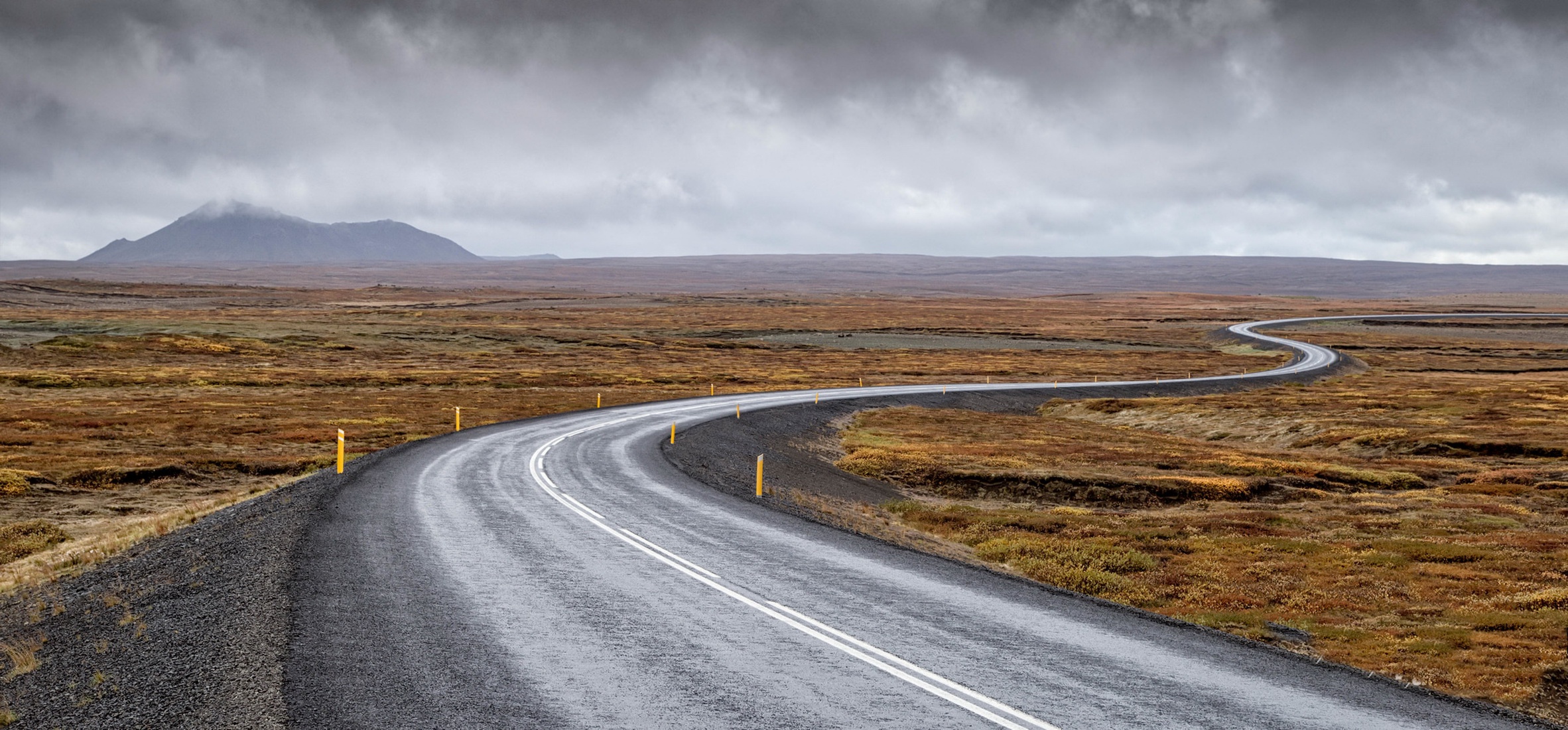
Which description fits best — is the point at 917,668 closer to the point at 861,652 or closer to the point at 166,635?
the point at 861,652

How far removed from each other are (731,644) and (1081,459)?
32010 millimetres

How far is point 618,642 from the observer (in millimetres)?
12133

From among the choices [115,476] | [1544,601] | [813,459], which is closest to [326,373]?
[115,476]

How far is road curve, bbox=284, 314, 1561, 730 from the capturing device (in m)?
9.95

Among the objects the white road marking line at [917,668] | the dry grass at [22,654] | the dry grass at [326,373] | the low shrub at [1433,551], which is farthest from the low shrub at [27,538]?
the low shrub at [1433,551]

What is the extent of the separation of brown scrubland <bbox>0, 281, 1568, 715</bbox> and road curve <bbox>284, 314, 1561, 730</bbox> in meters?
3.91

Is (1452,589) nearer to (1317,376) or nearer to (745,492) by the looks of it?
(745,492)

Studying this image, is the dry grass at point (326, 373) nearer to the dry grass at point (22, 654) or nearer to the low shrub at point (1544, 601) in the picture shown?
the dry grass at point (22, 654)

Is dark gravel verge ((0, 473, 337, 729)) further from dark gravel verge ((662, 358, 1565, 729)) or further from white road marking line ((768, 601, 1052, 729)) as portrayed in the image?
dark gravel verge ((662, 358, 1565, 729))

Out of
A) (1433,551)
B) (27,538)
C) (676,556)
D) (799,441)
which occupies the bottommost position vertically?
(799,441)

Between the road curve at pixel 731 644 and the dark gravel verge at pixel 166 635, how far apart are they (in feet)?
1.31

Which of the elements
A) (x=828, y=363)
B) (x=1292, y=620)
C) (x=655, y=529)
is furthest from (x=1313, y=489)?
(x=828, y=363)

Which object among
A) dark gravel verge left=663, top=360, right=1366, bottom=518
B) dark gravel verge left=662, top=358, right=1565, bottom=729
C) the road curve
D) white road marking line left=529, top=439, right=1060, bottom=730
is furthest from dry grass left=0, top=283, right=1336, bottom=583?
white road marking line left=529, top=439, right=1060, bottom=730

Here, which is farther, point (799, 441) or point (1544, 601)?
point (799, 441)
